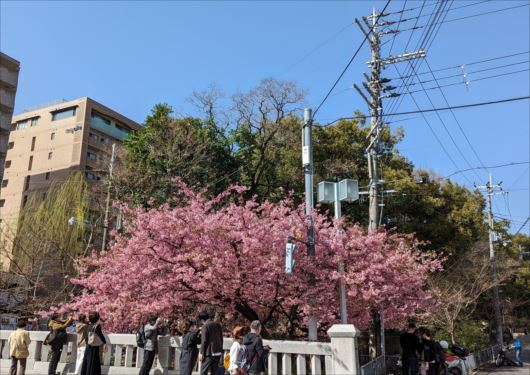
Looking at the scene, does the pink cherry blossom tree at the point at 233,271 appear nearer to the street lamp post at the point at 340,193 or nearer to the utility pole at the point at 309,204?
the utility pole at the point at 309,204

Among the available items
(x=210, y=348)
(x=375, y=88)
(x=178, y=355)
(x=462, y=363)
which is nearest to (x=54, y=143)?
(x=375, y=88)

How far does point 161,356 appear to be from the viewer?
11133 mm

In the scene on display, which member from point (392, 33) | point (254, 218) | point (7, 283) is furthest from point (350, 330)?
point (7, 283)

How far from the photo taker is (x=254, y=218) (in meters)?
13.1

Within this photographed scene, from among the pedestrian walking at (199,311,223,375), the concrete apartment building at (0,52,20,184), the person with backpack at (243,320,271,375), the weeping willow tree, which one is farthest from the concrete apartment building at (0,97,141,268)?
the person with backpack at (243,320,271,375)

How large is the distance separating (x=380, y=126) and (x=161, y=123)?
12.2 m

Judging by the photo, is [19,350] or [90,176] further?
[90,176]

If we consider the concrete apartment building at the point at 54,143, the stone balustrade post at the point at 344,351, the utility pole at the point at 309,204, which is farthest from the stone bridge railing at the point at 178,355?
the concrete apartment building at the point at 54,143

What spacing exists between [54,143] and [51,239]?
34080mm

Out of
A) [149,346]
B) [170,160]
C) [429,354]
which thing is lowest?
[429,354]

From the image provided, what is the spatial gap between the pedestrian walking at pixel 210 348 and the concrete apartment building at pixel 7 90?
41645 mm

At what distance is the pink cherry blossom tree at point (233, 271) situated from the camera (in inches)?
489

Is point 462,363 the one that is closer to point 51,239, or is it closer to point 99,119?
point 51,239

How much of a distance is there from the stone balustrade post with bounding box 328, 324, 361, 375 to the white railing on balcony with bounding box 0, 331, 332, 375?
229 mm
